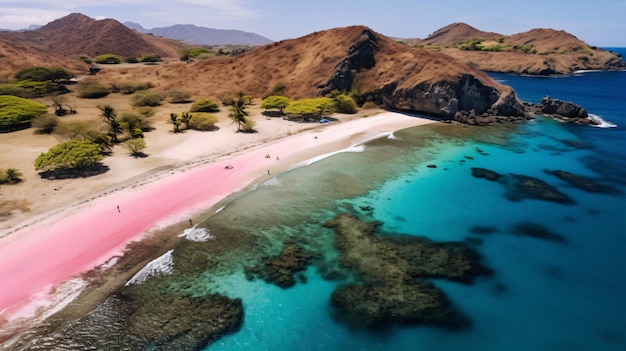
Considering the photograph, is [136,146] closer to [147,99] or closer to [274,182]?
[274,182]

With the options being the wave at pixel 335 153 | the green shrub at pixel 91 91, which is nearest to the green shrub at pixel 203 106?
the green shrub at pixel 91 91

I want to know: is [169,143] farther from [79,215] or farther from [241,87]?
[241,87]

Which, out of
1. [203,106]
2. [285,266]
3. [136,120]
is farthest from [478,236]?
[203,106]

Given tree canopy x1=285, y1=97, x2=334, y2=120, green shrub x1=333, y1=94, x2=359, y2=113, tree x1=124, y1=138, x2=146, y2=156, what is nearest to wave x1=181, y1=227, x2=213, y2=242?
tree x1=124, y1=138, x2=146, y2=156

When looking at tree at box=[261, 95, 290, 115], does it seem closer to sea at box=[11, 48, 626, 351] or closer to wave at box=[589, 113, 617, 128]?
sea at box=[11, 48, 626, 351]

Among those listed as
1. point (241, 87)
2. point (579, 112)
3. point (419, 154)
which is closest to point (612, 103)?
point (579, 112)

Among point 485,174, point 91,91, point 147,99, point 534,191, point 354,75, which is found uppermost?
point 354,75
